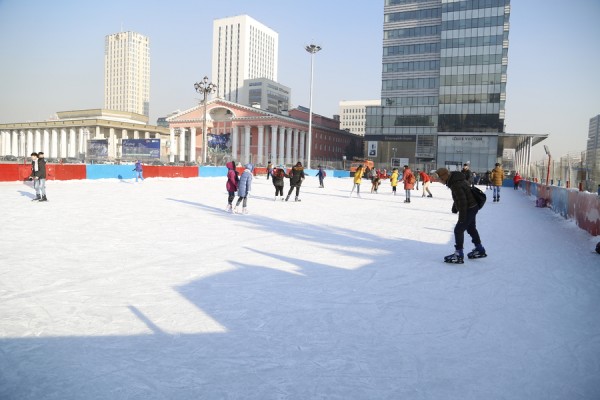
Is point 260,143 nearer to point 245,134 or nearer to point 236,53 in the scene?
point 245,134

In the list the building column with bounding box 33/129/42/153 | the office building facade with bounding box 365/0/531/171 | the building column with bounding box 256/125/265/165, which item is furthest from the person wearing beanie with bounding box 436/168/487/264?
the building column with bounding box 33/129/42/153

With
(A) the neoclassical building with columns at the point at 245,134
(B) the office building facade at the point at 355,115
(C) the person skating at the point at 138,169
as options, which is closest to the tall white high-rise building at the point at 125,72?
(B) the office building facade at the point at 355,115

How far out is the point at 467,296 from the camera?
4.86m

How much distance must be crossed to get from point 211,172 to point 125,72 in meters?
151

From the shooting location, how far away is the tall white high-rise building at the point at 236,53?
513 feet

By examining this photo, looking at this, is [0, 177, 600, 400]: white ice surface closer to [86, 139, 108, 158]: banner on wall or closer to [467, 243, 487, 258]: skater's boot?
[467, 243, 487, 258]: skater's boot

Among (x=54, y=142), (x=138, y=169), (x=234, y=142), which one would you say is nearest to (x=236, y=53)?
(x=54, y=142)

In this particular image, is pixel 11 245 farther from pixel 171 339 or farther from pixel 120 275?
pixel 171 339

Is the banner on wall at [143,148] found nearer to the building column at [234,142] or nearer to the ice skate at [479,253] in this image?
the building column at [234,142]

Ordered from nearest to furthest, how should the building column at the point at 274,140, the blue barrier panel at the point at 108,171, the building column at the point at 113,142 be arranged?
the blue barrier panel at the point at 108,171 < the building column at the point at 274,140 < the building column at the point at 113,142

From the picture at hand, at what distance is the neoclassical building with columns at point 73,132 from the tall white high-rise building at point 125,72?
6373 centimetres

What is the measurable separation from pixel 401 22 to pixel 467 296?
247ft

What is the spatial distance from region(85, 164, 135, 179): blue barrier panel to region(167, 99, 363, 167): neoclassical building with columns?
36.5 meters

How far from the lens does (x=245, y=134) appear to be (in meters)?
71.1
